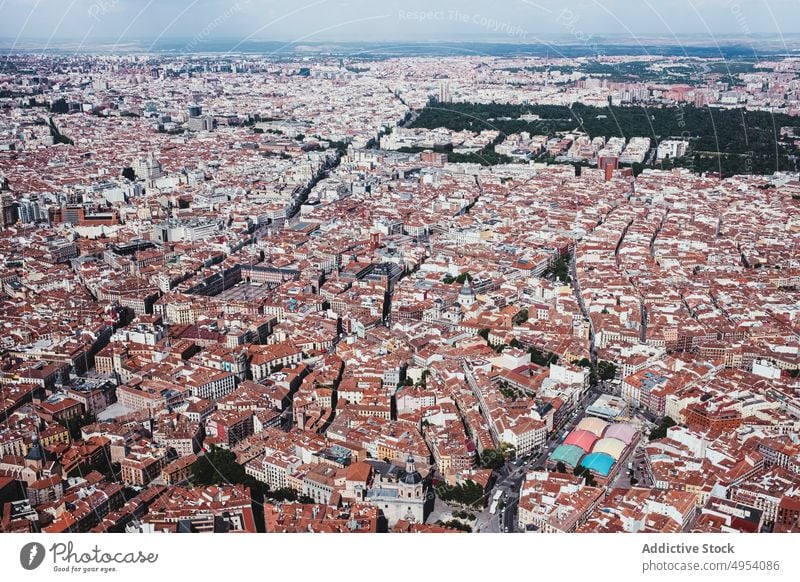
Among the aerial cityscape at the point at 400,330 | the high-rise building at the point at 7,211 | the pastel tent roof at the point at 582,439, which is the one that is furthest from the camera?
the high-rise building at the point at 7,211

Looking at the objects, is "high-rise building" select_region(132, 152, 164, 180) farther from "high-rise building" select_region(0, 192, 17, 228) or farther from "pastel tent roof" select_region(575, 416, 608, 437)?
"pastel tent roof" select_region(575, 416, 608, 437)

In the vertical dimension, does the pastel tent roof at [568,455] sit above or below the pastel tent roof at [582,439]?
below

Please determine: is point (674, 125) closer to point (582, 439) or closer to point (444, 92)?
point (444, 92)

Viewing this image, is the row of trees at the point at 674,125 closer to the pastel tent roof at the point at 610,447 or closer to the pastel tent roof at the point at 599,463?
the pastel tent roof at the point at 610,447

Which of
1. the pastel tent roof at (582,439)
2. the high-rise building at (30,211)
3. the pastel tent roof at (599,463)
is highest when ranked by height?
the high-rise building at (30,211)

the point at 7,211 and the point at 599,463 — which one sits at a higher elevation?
the point at 7,211

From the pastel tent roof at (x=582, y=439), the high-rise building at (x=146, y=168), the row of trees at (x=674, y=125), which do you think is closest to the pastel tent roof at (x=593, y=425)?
the pastel tent roof at (x=582, y=439)

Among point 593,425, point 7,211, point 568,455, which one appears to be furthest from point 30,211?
point 568,455
